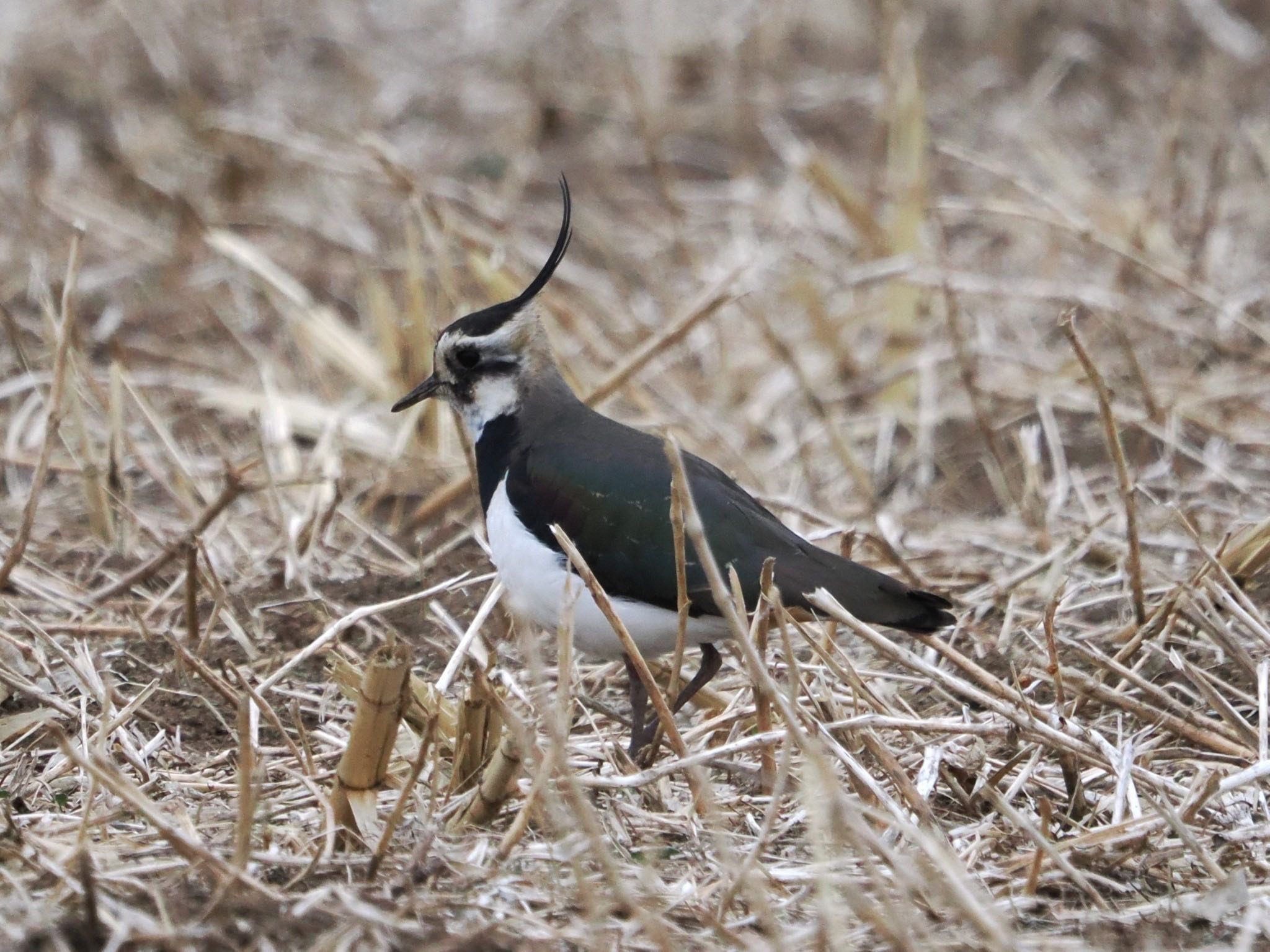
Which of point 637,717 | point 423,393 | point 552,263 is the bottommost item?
point 637,717

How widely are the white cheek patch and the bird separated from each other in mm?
102

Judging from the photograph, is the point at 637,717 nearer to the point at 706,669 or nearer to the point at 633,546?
the point at 706,669

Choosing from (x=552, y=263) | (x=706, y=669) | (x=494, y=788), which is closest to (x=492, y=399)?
(x=552, y=263)

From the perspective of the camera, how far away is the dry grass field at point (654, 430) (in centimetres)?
302

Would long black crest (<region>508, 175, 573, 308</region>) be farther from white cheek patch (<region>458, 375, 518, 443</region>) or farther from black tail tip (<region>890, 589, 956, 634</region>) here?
black tail tip (<region>890, 589, 956, 634</region>)

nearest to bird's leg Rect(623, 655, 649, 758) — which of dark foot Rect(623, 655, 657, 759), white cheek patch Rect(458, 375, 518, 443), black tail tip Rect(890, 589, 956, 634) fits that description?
dark foot Rect(623, 655, 657, 759)

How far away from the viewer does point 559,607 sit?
405 cm

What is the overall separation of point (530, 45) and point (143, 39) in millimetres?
2287

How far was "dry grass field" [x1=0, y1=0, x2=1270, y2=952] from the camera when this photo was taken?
3023 millimetres

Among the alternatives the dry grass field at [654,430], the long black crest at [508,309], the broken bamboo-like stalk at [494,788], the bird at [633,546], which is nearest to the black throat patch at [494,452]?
the bird at [633,546]

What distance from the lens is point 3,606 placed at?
14.4 feet

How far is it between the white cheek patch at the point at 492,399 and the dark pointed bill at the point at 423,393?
0.12 m

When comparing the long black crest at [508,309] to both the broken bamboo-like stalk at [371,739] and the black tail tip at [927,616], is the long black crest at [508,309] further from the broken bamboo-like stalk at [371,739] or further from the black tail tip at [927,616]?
the broken bamboo-like stalk at [371,739]

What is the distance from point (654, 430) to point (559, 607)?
215cm
